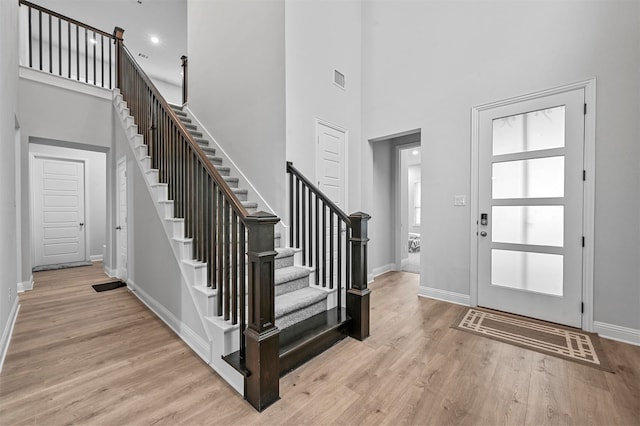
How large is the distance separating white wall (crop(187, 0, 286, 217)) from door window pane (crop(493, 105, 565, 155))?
241 cm

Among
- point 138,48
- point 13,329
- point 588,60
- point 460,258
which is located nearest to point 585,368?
point 460,258

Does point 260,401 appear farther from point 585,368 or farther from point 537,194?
point 537,194

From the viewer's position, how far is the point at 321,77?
11.8 feet

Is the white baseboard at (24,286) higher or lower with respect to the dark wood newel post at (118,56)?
lower

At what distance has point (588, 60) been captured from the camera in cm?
260

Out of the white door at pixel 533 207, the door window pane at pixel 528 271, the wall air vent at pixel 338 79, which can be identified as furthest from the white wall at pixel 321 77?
the door window pane at pixel 528 271

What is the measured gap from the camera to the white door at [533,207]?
269 cm

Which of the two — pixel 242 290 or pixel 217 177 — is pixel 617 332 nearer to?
pixel 242 290

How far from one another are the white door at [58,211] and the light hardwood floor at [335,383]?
12.2 ft

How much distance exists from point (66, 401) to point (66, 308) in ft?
6.72

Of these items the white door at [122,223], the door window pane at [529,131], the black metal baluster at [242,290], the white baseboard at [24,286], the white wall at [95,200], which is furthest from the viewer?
the white wall at [95,200]

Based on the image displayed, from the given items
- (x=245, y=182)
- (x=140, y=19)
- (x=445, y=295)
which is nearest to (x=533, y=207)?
(x=445, y=295)

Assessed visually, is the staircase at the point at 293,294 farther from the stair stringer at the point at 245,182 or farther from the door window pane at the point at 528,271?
A: the door window pane at the point at 528,271

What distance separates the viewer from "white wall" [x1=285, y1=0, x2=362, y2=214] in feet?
10.5
